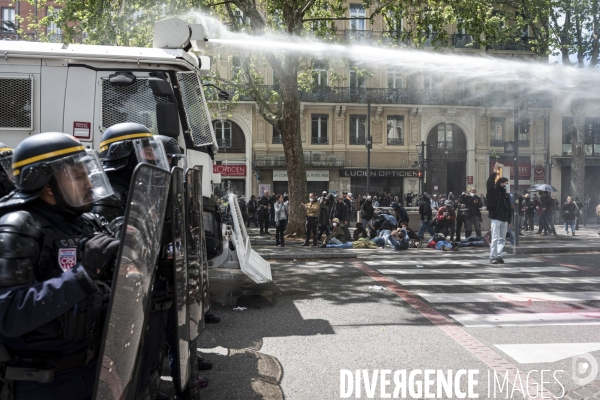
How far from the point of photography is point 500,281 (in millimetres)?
8492

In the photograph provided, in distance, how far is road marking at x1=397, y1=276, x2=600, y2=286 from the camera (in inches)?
325

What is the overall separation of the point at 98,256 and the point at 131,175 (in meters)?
1.41

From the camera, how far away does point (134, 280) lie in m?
2.13

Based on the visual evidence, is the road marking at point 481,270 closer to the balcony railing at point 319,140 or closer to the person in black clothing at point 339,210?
the person in black clothing at point 339,210

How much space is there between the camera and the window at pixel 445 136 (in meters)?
34.8

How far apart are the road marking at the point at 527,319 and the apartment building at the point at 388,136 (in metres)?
26.8

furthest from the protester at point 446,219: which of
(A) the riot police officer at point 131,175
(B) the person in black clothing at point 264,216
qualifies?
(A) the riot police officer at point 131,175

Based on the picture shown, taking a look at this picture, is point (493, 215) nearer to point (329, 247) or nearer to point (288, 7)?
point (329, 247)

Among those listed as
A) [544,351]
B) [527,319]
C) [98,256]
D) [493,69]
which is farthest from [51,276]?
[493,69]

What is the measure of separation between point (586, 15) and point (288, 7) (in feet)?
48.4

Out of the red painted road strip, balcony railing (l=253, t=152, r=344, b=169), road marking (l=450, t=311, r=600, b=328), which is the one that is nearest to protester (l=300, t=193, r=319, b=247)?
the red painted road strip

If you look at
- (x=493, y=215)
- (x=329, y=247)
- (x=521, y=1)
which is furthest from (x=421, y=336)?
(x=521, y=1)

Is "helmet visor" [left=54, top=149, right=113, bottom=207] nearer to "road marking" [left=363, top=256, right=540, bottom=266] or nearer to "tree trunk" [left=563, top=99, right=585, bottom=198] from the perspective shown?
"road marking" [left=363, top=256, right=540, bottom=266]

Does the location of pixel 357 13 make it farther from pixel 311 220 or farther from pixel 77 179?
pixel 77 179
